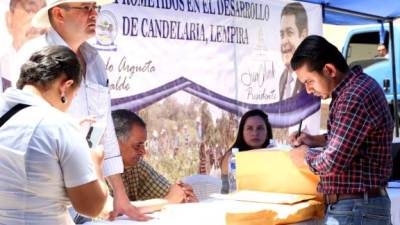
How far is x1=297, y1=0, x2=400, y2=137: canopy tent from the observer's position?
5410mm

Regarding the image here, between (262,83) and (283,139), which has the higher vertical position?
(262,83)

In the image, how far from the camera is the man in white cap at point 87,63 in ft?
7.97

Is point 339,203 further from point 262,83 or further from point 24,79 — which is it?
point 262,83

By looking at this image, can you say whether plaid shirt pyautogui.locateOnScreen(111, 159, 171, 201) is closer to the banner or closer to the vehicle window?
the banner

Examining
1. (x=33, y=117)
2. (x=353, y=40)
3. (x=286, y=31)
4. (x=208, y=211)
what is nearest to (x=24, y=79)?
(x=33, y=117)

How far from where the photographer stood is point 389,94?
7.72 metres

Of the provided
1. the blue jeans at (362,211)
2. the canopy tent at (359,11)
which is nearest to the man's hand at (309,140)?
the blue jeans at (362,211)

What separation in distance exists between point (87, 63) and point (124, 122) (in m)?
0.90

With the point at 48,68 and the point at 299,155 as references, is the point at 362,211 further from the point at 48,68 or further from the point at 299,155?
the point at 48,68

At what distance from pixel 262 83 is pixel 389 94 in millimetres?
3335

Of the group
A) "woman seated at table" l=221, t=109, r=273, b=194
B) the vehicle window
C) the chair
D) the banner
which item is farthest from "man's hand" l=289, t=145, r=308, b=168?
the vehicle window

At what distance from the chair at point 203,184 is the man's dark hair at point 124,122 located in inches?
28.0
